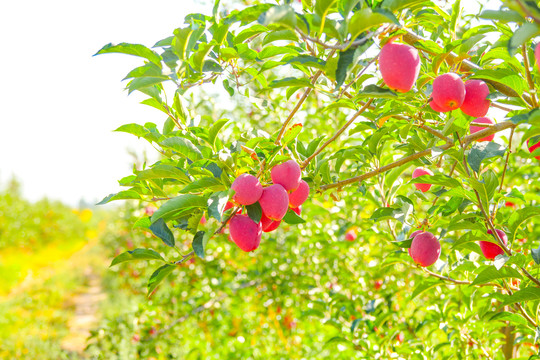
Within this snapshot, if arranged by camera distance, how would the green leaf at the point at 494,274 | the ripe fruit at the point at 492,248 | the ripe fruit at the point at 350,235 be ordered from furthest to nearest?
1. the ripe fruit at the point at 350,235
2. the ripe fruit at the point at 492,248
3. the green leaf at the point at 494,274

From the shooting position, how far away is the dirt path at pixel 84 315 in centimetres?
599

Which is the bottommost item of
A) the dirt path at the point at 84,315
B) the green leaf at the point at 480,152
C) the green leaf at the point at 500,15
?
the dirt path at the point at 84,315

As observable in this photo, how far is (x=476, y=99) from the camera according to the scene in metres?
0.80

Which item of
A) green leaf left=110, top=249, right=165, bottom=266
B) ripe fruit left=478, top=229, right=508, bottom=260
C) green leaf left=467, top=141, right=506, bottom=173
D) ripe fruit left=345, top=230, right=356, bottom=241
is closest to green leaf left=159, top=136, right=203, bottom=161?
green leaf left=110, top=249, right=165, bottom=266

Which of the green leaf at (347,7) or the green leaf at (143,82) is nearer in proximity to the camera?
the green leaf at (347,7)

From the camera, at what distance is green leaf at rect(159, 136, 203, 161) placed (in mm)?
852

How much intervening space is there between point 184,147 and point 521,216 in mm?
801

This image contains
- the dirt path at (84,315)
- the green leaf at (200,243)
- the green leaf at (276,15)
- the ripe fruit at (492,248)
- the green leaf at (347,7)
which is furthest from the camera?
the dirt path at (84,315)

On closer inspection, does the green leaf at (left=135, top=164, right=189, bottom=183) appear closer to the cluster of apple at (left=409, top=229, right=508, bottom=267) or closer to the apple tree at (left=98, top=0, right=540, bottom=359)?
the apple tree at (left=98, top=0, right=540, bottom=359)

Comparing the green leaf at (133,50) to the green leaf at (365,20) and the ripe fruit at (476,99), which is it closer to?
the green leaf at (365,20)

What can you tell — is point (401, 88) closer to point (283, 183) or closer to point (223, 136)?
point (283, 183)

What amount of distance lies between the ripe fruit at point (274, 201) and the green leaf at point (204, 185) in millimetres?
98

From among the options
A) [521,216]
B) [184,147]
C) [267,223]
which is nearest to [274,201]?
[267,223]

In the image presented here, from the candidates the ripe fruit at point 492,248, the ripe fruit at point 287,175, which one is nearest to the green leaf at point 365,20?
the ripe fruit at point 287,175
